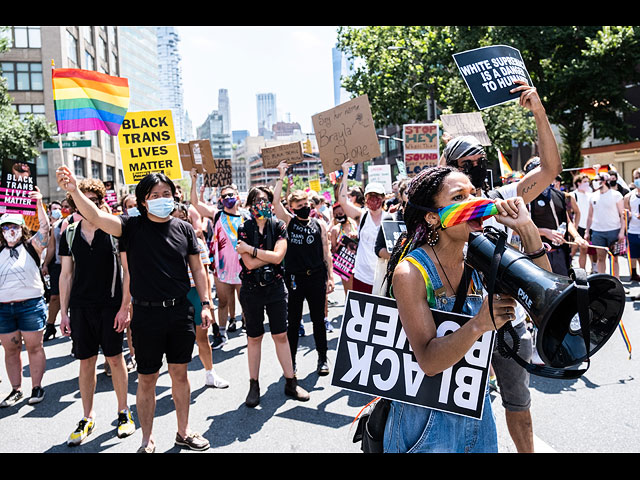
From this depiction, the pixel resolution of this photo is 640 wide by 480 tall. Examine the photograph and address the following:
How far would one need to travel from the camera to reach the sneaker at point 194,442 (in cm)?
391

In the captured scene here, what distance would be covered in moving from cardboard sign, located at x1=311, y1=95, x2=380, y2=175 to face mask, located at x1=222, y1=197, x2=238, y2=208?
1.28 m

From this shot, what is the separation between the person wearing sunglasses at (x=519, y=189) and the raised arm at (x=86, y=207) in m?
2.33

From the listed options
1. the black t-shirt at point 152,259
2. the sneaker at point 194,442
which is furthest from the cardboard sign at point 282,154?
the sneaker at point 194,442

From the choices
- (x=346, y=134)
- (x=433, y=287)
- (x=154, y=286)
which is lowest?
(x=154, y=286)

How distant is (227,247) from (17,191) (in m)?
2.55

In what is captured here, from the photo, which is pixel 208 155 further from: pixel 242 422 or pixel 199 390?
pixel 242 422

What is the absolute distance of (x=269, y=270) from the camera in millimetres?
5000

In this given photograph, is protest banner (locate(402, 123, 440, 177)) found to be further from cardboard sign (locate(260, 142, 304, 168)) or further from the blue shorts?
the blue shorts

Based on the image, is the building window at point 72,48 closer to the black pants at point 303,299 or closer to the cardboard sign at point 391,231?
the black pants at point 303,299

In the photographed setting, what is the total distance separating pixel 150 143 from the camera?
685 cm

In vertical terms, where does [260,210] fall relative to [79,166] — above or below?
below

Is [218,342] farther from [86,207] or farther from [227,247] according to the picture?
[86,207]

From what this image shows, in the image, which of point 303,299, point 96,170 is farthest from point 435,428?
point 96,170
